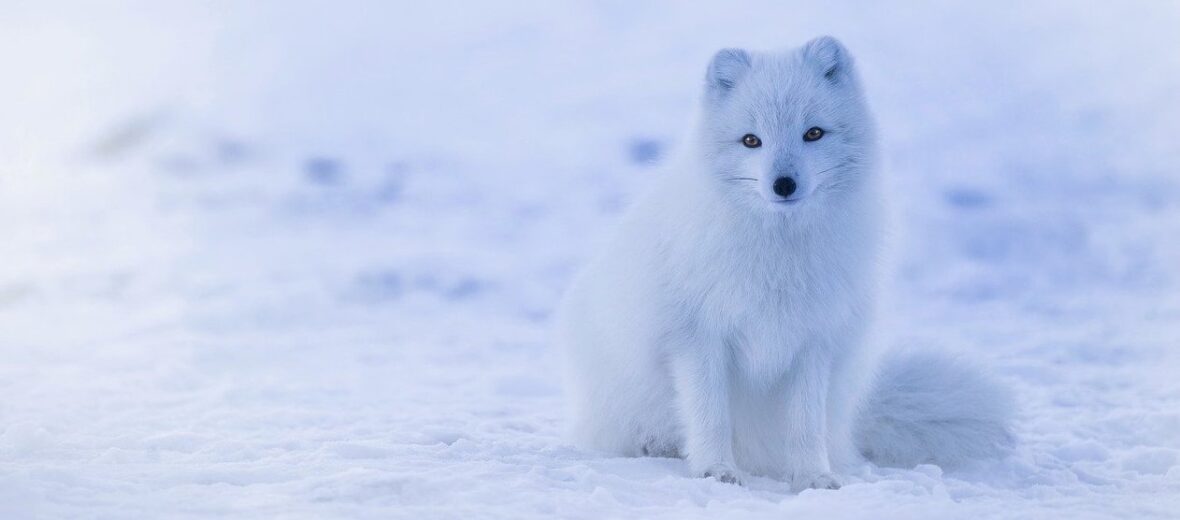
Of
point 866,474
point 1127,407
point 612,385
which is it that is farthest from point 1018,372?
point 612,385

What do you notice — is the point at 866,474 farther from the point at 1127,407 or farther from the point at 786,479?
the point at 1127,407

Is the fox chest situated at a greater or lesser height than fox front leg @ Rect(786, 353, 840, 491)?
greater

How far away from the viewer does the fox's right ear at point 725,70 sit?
3.22m

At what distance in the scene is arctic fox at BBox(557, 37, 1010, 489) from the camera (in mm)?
3117

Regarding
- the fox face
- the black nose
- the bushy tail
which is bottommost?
the bushy tail

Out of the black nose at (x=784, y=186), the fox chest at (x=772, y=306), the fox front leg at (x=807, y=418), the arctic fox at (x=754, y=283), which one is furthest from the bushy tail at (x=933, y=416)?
the black nose at (x=784, y=186)

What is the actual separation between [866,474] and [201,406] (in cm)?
265

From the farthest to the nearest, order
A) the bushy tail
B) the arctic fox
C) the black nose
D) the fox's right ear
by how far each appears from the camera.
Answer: the bushy tail
the fox's right ear
the arctic fox
the black nose

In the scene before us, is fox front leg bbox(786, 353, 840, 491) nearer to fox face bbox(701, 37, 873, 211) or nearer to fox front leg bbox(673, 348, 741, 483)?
fox front leg bbox(673, 348, 741, 483)

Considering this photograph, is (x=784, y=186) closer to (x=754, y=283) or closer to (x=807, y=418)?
(x=754, y=283)

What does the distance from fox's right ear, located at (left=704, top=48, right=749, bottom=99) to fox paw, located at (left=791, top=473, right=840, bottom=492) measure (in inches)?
42.2

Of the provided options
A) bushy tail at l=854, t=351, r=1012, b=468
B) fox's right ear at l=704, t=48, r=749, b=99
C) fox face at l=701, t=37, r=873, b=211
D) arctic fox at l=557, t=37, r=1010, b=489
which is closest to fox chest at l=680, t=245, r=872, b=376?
arctic fox at l=557, t=37, r=1010, b=489

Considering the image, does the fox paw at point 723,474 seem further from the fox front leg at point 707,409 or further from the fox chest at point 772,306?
the fox chest at point 772,306

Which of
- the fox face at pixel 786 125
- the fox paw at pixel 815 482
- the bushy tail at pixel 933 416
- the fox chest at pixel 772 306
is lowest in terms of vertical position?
the fox paw at pixel 815 482
